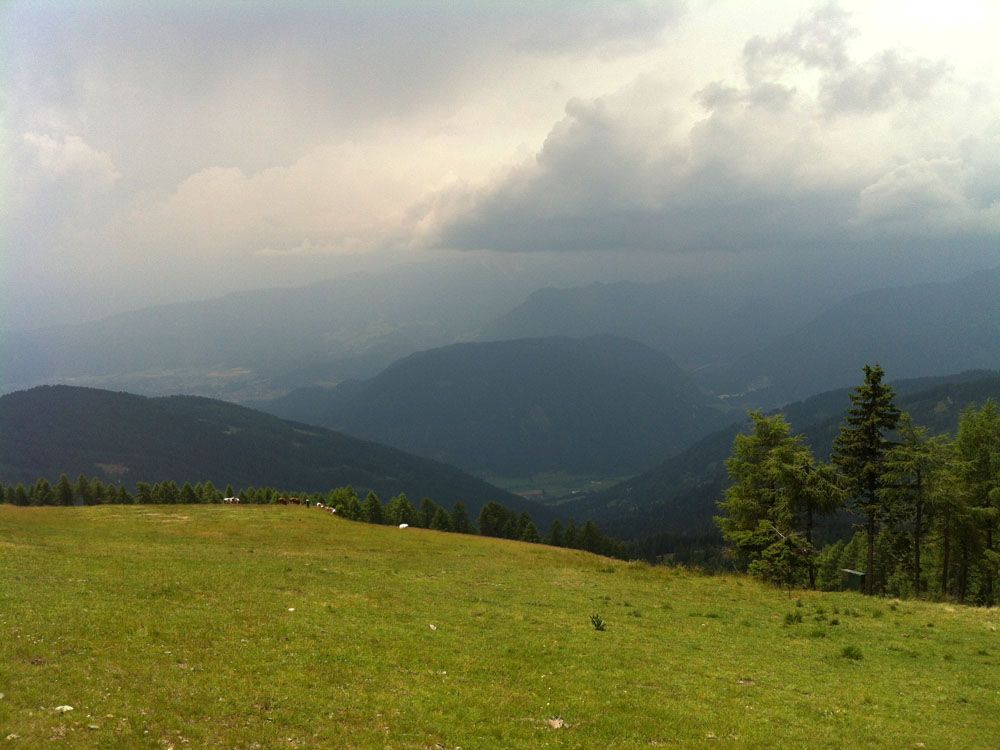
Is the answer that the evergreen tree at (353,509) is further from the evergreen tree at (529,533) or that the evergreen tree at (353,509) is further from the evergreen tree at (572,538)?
the evergreen tree at (572,538)

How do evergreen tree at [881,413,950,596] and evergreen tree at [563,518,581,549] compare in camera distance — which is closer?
evergreen tree at [881,413,950,596]

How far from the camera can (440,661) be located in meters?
17.0

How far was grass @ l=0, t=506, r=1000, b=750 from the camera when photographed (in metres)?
12.3

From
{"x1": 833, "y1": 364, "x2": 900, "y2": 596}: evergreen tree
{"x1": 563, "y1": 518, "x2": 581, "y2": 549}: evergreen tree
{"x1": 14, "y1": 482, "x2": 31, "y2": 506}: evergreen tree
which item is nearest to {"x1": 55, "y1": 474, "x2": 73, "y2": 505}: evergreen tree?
{"x1": 14, "y1": 482, "x2": 31, "y2": 506}: evergreen tree

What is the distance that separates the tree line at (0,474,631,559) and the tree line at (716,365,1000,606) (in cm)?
6981

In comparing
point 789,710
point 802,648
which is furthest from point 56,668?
point 802,648

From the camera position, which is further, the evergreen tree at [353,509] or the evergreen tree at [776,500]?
the evergreen tree at [353,509]

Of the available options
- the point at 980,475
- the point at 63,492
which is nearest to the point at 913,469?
the point at 980,475

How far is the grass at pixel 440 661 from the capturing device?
1231 centimetres

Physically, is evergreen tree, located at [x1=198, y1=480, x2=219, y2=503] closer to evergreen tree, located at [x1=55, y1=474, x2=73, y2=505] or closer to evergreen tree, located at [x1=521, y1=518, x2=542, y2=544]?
evergreen tree, located at [x1=55, y1=474, x2=73, y2=505]

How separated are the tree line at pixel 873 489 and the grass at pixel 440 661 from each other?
1016cm

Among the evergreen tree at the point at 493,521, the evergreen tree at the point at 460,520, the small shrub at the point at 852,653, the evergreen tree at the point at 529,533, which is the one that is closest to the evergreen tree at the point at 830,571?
the evergreen tree at the point at 529,533

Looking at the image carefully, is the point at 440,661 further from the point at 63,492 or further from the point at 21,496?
the point at 21,496

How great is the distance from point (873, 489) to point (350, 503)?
94.7m
